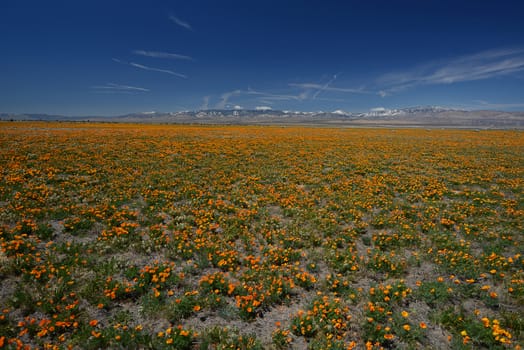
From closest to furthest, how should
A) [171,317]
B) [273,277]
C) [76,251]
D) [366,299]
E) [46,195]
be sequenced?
1. [171,317]
2. [366,299]
3. [273,277]
4. [76,251]
5. [46,195]

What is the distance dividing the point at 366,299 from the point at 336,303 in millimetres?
936

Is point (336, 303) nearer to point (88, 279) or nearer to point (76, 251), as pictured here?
point (88, 279)

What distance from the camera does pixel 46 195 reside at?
10586mm

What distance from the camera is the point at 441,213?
10711 millimetres

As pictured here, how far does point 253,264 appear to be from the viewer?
716 centimetres

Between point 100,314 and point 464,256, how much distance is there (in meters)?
9.63

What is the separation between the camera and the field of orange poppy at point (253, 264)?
193 inches

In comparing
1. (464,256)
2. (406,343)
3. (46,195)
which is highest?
(46,195)

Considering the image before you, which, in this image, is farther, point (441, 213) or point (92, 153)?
point (92, 153)

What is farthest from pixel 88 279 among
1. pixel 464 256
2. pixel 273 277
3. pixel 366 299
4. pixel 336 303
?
pixel 464 256

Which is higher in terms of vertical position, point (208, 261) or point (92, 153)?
point (92, 153)

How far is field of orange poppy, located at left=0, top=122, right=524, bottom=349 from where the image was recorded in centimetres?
491

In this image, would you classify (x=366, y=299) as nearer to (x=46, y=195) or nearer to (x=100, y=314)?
(x=100, y=314)

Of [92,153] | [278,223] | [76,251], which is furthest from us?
[92,153]
